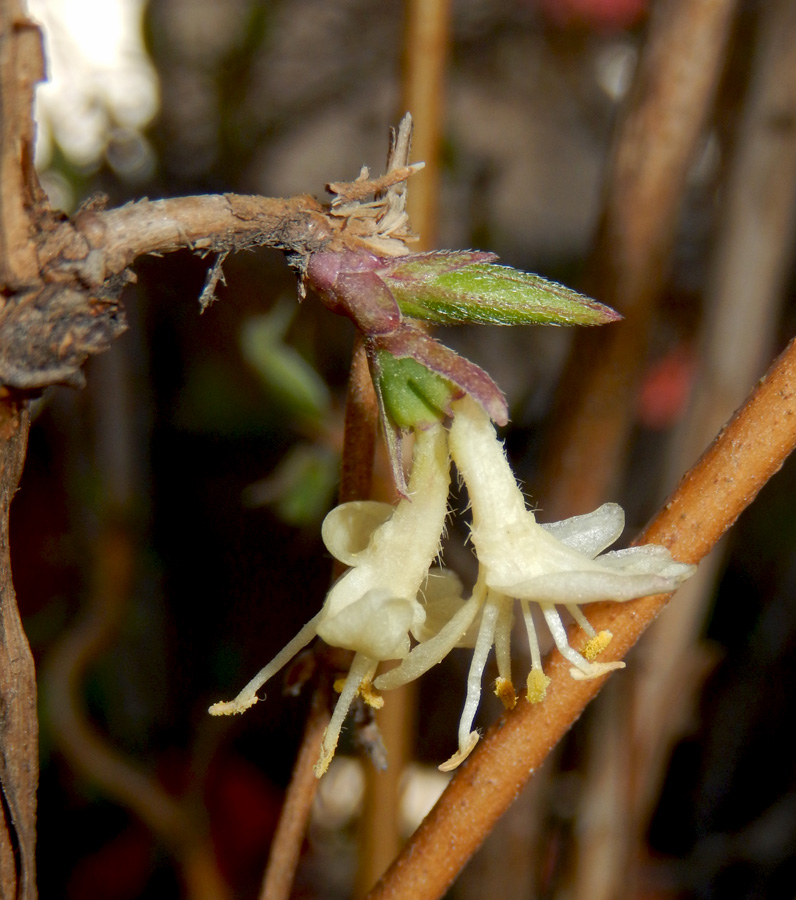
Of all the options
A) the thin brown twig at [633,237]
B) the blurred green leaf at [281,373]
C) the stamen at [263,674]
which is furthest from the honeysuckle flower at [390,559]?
the blurred green leaf at [281,373]

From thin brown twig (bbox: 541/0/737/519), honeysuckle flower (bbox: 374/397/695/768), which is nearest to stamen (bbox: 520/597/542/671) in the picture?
honeysuckle flower (bbox: 374/397/695/768)

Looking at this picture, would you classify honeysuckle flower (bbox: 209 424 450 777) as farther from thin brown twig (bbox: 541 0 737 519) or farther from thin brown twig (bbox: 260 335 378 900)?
thin brown twig (bbox: 541 0 737 519)

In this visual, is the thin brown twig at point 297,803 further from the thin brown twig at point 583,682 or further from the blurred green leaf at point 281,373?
the blurred green leaf at point 281,373

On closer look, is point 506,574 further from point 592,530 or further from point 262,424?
point 262,424

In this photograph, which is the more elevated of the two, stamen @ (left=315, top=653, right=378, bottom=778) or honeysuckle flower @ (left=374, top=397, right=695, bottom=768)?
honeysuckle flower @ (left=374, top=397, right=695, bottom=768)

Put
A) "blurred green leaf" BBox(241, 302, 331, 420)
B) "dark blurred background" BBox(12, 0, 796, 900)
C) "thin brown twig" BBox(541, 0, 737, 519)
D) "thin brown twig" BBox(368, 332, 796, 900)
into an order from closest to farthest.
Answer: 1. "thin brown twig" BBox(368, 332, 796, 900)
2. "thin brown twig" BBox(541, 0, 737, 519)
3. "blurred green leaf" BBox(241, 302, 331, 420)
4. "dark blurred background" BBox(12, 0, 796, 900)

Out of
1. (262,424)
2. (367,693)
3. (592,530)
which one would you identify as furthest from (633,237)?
(262,424)

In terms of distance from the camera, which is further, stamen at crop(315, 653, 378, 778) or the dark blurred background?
the dark blurred background
